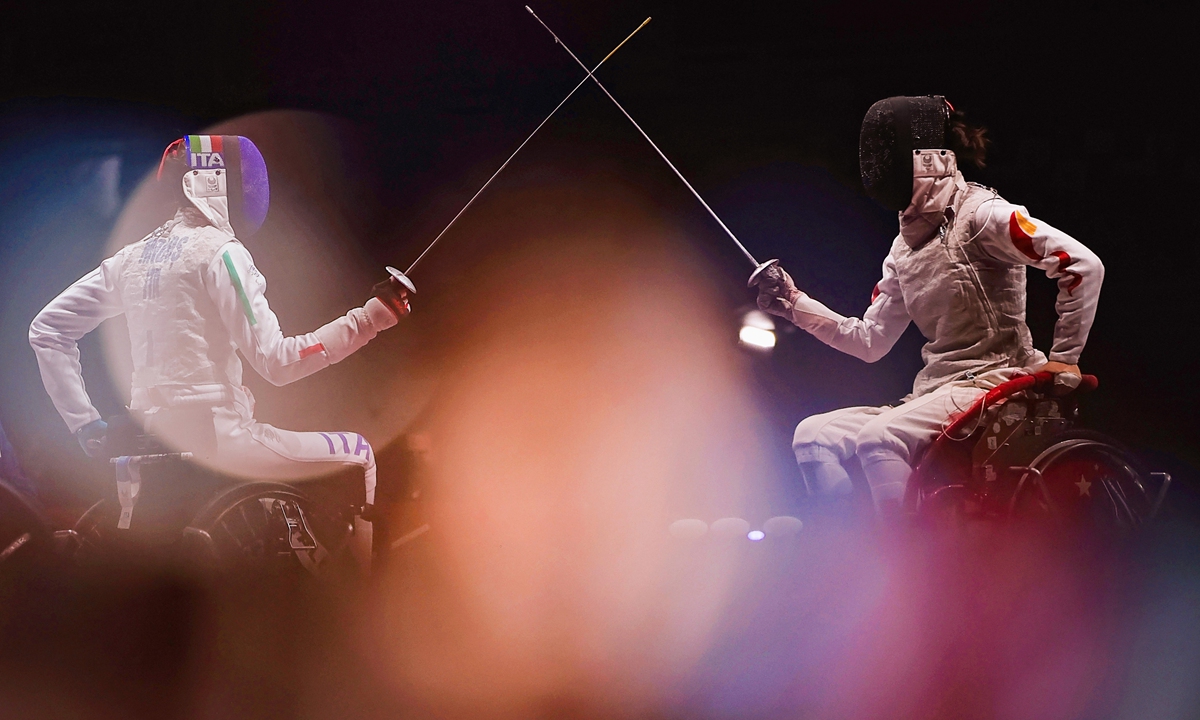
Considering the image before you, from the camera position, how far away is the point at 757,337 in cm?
269

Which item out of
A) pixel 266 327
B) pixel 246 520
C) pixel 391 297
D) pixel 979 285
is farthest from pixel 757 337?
pixel 246 520

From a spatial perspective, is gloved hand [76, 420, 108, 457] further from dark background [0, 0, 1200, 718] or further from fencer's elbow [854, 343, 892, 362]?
fencer's elbow [854, 343, 892, 362]

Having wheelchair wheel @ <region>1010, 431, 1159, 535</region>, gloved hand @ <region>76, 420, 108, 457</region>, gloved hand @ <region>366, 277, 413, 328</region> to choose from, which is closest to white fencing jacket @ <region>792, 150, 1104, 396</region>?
wheelchair wheel @ <region>1010, 431, 1159, 535</region>

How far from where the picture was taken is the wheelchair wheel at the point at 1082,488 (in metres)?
2.27

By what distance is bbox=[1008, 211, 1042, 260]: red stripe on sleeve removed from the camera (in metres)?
2.29

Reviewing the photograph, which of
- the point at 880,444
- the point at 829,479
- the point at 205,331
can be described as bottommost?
the point at 829,479

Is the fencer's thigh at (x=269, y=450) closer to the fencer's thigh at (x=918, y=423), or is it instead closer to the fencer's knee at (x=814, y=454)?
the fencer's knee at (x=814, y=454)

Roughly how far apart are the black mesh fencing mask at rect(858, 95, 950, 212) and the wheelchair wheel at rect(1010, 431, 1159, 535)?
2.47ft

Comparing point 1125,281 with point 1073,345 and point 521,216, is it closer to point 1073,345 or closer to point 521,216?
point 1073,345

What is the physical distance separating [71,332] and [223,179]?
1.83 ft

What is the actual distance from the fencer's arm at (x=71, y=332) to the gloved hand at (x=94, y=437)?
0.02 meters

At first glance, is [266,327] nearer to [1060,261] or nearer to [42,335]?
[42,335]

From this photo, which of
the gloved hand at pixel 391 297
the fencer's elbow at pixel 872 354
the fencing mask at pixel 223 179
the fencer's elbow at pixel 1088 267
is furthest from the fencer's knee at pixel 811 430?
the fencing mask at pixel 223 179

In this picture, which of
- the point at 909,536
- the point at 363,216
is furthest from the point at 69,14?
the point at 909,536
